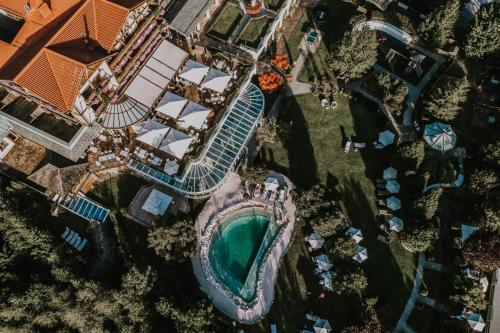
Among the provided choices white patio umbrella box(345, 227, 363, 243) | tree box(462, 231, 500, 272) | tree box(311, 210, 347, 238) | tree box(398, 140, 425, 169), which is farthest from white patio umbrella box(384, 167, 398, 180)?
tree box(462, 231, 500, 272)

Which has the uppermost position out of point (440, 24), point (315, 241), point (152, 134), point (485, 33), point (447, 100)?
Answer: point (485, 33)

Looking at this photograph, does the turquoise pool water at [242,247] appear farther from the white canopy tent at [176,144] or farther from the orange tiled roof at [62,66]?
the orange tiled roof at [62,66]

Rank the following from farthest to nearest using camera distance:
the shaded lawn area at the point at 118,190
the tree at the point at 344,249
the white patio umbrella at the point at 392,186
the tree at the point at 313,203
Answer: the shaded lawn area at the point at 118,190 → the white patio umbrella at the point at 392,186 → the tree at the point at 313,203 → the tree at the point at 344,249

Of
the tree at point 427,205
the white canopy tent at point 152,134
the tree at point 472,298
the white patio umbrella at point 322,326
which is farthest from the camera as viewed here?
the white canopy tent at point 152,134

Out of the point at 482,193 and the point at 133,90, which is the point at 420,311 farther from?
the point at 133,90

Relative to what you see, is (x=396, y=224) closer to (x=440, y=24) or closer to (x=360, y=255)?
(x=360, y=255)

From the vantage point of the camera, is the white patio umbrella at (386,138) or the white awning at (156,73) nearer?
the white awning at (156,73)

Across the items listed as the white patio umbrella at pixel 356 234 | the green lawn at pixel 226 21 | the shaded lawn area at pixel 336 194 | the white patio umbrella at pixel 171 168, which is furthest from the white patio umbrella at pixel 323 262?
the green lawn at pixel 226 21

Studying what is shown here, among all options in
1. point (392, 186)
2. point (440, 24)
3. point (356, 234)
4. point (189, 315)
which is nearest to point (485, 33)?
point (440, 24)
